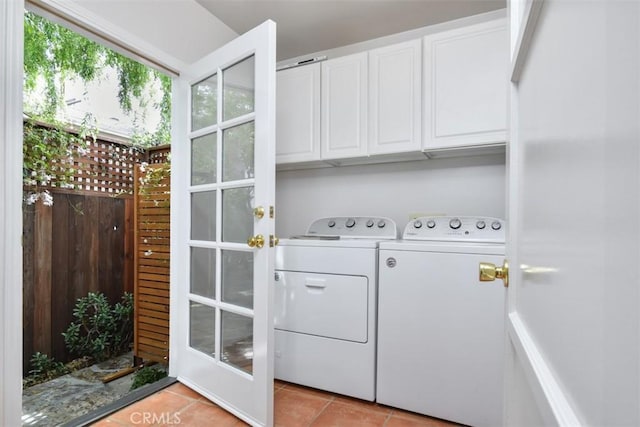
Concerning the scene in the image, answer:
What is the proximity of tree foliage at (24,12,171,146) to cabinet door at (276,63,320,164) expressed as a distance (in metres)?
1.37

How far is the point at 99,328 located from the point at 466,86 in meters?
3.58

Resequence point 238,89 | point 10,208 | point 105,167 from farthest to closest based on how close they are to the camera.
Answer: point 105,167 < point 238,89 < point 10,208

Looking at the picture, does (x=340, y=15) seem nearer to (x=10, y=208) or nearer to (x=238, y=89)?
(x=238, y=89)

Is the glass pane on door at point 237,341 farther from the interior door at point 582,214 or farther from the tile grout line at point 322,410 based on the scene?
the interior door at point 582,214

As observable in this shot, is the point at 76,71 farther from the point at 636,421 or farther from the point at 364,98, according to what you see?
the point at 636,421

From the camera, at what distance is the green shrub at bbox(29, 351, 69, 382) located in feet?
8.75

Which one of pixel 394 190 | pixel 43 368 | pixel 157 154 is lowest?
pixel 43 368

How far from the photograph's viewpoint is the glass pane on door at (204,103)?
2.02 meters

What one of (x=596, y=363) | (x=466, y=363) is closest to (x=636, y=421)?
(x=596, y=363)

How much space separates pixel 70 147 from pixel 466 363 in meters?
3.49

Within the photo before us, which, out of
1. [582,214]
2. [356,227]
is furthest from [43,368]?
[582,214]

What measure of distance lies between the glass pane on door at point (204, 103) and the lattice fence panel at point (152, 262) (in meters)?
0.93

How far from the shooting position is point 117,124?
3.50 meters

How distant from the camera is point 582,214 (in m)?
0.32
